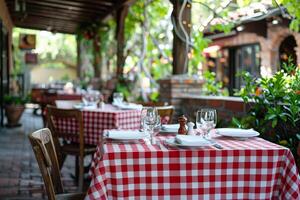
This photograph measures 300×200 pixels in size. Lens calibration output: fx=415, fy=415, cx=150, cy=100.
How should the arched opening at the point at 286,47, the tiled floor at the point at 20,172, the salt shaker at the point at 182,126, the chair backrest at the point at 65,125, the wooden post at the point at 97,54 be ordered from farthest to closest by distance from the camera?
1. the wooden post at the point at 97,54
2. the arched opening at the point at 286,47
3. the tiled floor at the point at 20,172
4. the chair backrest at the point at 65,125
5. the salt shaker at the point at 182,126

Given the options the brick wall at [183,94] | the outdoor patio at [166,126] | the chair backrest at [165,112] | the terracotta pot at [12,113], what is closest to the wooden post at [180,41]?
the outdoor patio at [166,126]

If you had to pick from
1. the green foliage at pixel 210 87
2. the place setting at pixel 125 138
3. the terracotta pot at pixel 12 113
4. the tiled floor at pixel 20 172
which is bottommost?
the tiled floor at pixel 20 172

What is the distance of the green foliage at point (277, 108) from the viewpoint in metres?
2.85

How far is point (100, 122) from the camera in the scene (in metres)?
3.82

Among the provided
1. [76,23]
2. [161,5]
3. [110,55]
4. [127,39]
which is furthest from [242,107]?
[76,23]

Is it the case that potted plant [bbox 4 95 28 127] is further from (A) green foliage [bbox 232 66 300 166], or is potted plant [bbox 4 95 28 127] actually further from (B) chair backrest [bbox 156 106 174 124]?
(A) green foliage [bbox 232 66 300 166]

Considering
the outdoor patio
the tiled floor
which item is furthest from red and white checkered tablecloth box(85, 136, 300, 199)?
the tiled floor

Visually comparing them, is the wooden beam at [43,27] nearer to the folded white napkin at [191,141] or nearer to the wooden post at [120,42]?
the wooden post at [120,42]

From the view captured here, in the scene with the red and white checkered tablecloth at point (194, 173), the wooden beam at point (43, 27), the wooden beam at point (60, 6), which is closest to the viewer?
the red and white checkered tablecloth at point (194, 173)

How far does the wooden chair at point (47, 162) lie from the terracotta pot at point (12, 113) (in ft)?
20.9

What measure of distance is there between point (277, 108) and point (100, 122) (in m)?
1.63

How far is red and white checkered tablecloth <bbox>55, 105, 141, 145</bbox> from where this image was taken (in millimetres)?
3770

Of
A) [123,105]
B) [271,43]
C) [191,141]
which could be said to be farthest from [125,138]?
[271,43]

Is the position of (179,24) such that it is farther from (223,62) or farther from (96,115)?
(223,62)
